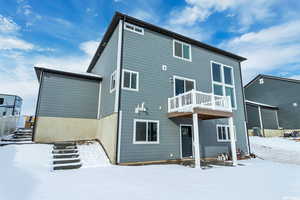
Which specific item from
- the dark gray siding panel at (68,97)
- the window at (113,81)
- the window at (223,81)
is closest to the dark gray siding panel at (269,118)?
the window at (223,81)

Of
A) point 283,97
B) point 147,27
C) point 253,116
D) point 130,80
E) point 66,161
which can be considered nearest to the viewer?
point 66,161

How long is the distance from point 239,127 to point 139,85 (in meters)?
8.69

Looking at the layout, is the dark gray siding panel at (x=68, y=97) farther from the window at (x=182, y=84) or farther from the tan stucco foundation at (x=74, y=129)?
the window at (x=182, y=84)

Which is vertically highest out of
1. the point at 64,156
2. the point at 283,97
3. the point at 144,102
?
the point at 283,97

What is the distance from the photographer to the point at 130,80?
8.82 meters

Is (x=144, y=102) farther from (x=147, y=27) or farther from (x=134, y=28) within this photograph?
(x=147, y=27)

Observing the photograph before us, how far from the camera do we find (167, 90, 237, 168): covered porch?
7.91 metres

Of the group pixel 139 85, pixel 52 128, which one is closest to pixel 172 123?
pixel 139 85

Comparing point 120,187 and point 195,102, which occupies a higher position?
point 195,102

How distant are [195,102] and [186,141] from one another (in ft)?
9.91

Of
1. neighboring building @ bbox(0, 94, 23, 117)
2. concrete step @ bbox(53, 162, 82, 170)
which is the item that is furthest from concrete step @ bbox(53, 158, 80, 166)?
neighboring building @ bbox(0, 94, 23, 117)

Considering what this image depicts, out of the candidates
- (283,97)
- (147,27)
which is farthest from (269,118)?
(147,27)

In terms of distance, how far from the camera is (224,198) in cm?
374

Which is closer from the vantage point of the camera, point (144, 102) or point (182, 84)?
point (144, 102)
